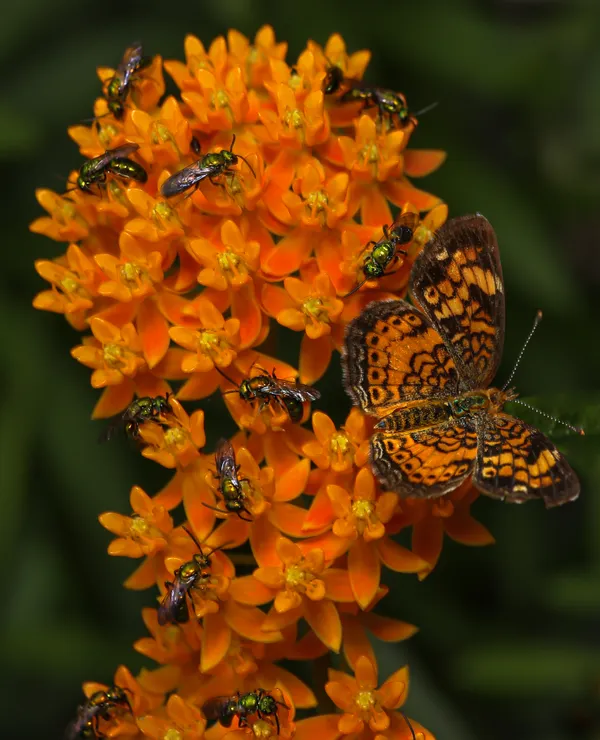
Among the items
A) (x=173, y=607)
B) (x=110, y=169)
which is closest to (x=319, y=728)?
(x=173, y=607)

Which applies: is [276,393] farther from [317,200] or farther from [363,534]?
[317,200]

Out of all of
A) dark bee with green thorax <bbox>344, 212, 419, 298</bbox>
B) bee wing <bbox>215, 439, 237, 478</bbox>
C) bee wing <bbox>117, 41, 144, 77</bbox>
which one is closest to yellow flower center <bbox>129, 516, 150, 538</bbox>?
bee wing <bbox>215, 439, 237, 478</bbox>

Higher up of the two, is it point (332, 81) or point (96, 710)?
point (332, 81)

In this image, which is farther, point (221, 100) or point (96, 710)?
point (221, 100)

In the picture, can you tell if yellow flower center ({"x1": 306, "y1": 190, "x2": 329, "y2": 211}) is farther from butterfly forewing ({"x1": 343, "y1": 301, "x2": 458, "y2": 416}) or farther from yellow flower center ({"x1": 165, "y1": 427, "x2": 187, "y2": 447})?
yellow flower center ({"x1": 165, "y1": 427, "x2": 187, "y2": 447})

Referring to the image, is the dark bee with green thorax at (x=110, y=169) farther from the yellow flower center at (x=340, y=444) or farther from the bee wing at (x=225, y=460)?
the yellow flower center at (x=340, y=444)

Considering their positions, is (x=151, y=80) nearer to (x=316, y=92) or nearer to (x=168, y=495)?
(x=316, y=92)

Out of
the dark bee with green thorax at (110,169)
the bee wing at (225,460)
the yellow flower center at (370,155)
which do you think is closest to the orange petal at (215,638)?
the bee wing at (225,460)

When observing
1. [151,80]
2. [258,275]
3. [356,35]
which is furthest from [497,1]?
[258,275]
